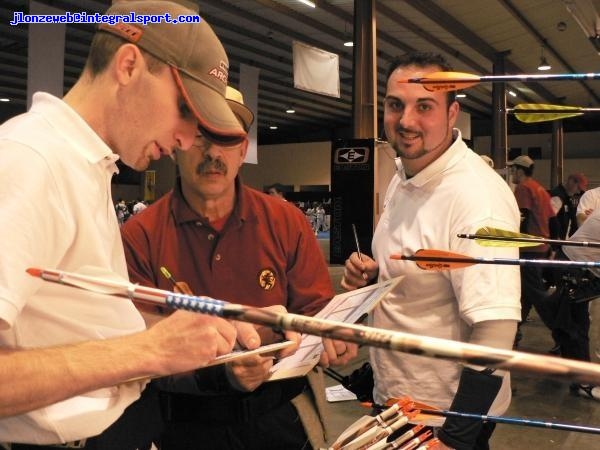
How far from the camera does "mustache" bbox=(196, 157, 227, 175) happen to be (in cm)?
166

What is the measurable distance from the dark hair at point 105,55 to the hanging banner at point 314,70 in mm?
7381

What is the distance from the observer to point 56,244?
32.1 inches

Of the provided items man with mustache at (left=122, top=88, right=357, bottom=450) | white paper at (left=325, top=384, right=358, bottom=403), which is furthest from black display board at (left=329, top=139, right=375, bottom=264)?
man with mustache at (left=122, top=88, right=357, bottom=450)

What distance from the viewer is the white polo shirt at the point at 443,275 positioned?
4.46 ft

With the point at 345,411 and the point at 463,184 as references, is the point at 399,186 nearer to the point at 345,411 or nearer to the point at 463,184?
the point at 463,184

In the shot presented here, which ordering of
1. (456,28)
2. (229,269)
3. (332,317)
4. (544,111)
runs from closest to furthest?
1. (544,111)
2. (332,317)
3. (229,269)
4. (456,28)

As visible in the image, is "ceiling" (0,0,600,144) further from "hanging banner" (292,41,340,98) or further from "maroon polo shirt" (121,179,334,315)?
"maroon polo shirt" (121,179,334,315)

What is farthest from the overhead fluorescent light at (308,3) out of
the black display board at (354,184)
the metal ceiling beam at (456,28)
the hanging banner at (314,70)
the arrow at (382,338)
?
the arrow at (382,338)

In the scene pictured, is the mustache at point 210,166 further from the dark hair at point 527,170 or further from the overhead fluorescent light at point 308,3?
the overhead fluorescent light at point 308,3

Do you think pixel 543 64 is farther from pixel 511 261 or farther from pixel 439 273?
pixel 511 261

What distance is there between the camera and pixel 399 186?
176cm

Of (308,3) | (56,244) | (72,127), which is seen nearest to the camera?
(56,244)

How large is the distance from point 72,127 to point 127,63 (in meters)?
0.13

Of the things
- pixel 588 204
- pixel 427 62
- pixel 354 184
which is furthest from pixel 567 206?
pixel 427 62
